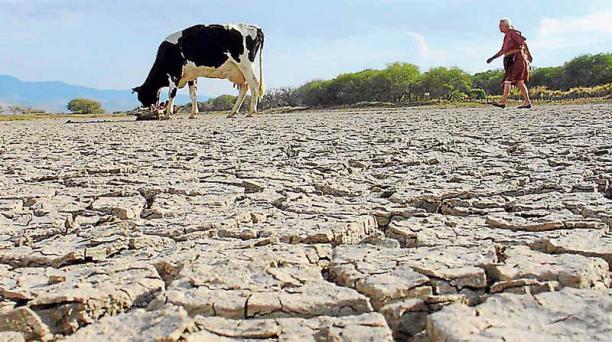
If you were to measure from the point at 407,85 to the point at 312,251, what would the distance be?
85.9 feet

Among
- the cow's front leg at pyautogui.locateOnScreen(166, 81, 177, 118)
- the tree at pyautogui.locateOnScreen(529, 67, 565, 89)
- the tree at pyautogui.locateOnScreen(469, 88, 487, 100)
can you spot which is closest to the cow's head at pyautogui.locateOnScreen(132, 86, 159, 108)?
the cow's front leg at pyautogui.locateOnScreen(166, 81, 177, 118)

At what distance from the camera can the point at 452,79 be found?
2794 cm

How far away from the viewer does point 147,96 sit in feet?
41.5

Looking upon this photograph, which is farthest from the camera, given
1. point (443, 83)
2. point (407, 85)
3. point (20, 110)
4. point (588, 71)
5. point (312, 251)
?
point (588, 71)

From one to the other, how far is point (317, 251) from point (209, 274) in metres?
0.39

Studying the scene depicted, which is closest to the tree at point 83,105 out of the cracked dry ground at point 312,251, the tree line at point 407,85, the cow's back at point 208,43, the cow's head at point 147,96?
the tree line at point 407,85

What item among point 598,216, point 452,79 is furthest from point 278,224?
point 452,79

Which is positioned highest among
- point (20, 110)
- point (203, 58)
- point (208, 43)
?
point (208, 43)

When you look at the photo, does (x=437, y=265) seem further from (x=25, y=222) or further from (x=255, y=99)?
(x=255, y=99)

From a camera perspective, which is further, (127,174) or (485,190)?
(127,174)

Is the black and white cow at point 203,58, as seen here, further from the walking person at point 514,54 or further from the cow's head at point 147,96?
the walking person at point 514,54

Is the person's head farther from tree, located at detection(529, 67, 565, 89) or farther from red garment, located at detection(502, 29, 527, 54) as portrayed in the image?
tree, located at detection(529, 67, 565, 89)

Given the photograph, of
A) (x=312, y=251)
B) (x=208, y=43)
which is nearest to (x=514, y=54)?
(x=208, y=43)

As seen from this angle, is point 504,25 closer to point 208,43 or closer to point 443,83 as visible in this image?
point 208,43
